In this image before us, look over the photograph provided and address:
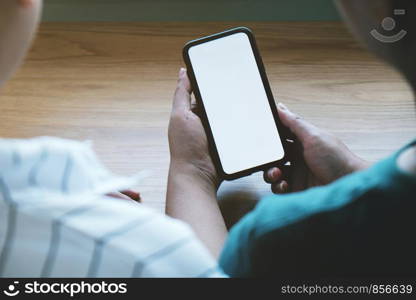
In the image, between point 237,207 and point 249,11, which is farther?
point 249,11

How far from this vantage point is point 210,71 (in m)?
0.74

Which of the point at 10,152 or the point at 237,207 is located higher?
the point at 10,152

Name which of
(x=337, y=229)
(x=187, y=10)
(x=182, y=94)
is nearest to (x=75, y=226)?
(x=337, y=229)

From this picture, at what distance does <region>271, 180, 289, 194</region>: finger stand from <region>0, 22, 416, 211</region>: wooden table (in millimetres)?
14

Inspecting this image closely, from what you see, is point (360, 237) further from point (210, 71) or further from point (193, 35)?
point (193, 35)

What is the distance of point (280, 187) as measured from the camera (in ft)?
2.31

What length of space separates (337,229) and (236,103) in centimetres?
32

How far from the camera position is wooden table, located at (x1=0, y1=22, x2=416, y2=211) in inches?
29.3

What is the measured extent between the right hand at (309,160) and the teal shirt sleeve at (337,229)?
213 millimetres

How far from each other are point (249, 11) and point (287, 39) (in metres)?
0.07

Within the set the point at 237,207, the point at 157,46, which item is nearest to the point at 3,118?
the point at 157,46

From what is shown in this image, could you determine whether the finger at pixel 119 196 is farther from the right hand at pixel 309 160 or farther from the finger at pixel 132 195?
the right hand at pixel 309 160

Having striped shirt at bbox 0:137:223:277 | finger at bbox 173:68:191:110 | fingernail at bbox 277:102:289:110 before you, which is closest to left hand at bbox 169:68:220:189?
finger at bbox 173:68:191:110

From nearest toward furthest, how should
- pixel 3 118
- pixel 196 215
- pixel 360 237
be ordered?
pixel 360 237
pixel 196 215
pixel 3 118
